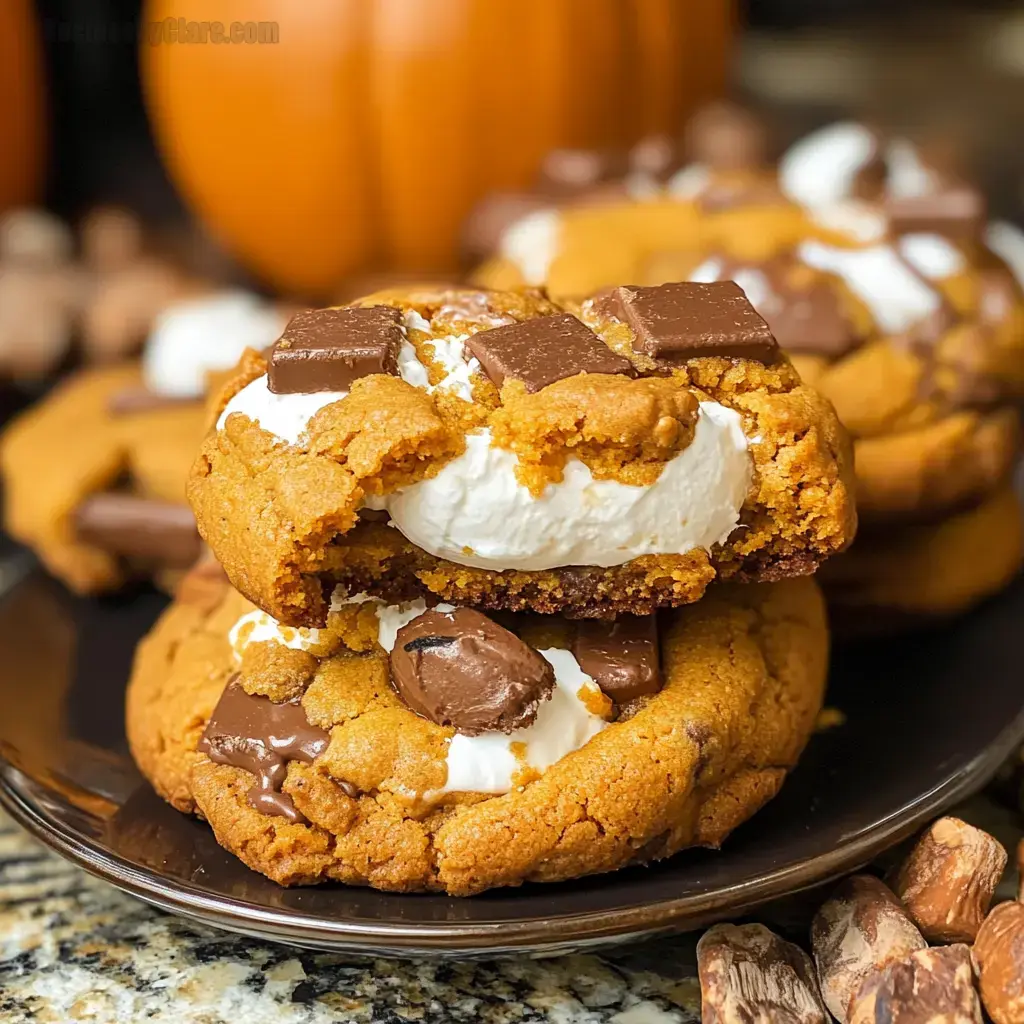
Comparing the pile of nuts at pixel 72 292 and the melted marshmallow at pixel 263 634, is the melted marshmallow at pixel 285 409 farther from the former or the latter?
the pile of nuts at pixel 72 292

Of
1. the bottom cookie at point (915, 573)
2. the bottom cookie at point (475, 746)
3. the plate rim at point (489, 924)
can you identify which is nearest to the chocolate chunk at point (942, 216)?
the bottom cookie at point (915, 573)

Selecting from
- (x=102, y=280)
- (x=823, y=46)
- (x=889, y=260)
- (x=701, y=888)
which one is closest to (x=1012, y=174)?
(x=823, y=46)

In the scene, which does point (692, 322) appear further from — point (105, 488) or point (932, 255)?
point (105, 488)

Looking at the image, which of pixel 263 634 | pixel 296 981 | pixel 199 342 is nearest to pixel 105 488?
pixel 199 342

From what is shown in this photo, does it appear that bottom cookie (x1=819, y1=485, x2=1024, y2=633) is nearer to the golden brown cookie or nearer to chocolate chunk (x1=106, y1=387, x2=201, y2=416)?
the golden brown cookie

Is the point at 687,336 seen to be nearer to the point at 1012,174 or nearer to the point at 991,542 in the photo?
the point at 991,542

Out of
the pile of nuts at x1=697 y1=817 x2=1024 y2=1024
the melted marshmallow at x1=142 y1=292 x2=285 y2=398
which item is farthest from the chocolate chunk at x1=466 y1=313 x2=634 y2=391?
the melted marshmallow at x1=142 y1=292 x2=285 y2=398

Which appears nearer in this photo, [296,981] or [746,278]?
[296,981]
